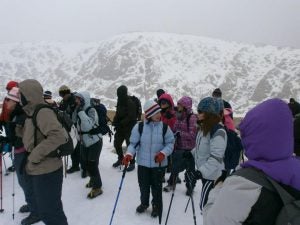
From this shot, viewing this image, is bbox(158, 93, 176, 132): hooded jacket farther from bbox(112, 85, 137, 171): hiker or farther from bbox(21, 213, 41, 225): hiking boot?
bbox(21, 213, 41, 225): hiking boot

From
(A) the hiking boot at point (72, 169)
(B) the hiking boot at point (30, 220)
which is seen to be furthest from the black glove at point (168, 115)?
(B) the hiking boot at point (30, 220)

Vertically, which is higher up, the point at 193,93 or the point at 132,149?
the point at 132,149

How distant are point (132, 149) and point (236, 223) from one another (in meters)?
4.12

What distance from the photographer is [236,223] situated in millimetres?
2096

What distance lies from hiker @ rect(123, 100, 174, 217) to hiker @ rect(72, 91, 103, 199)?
1393 mm

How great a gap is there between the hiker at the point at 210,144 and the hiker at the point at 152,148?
104 centimetres

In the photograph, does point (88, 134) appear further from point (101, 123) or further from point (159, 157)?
point (159, 157)

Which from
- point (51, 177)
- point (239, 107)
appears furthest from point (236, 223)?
point (239, 107)

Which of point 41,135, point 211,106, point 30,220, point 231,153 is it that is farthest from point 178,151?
point 41,135

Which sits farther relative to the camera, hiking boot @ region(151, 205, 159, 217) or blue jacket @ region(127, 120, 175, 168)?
hiking boot @ region(151, 205, 159, 217)

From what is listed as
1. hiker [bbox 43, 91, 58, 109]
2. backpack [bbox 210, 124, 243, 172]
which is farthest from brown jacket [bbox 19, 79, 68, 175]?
hiker [bbox 43, 91, 58, 109]

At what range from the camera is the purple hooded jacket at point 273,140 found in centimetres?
209

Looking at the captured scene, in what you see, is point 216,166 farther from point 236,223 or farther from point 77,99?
point 77,99

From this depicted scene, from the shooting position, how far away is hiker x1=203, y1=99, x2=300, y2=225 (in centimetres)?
199
